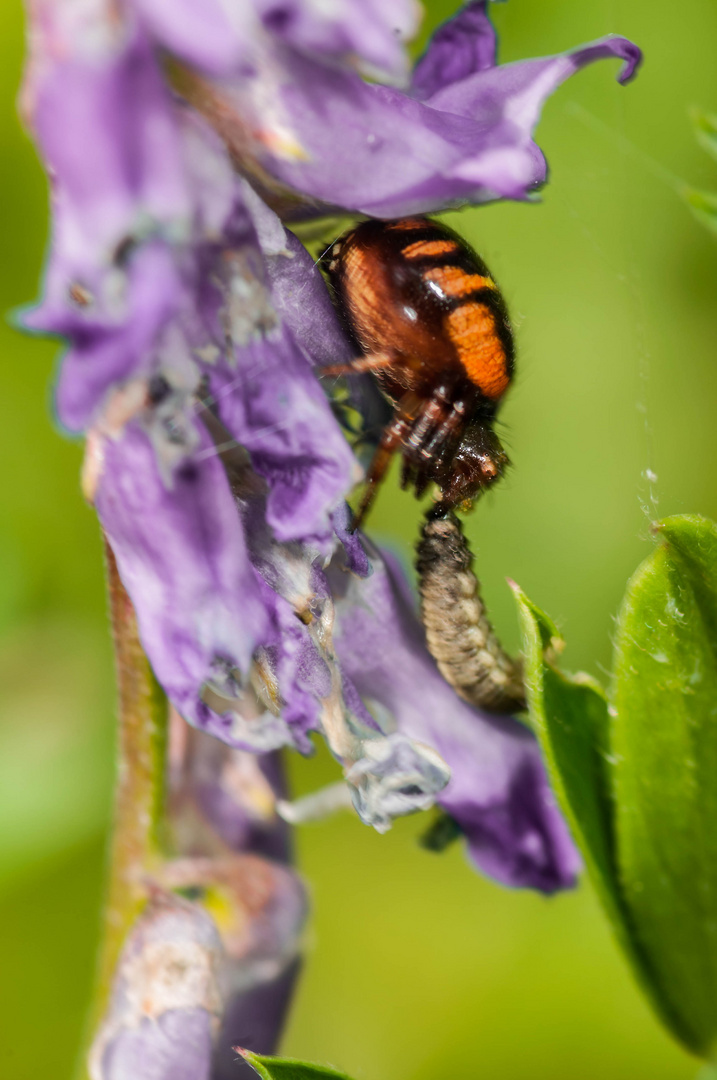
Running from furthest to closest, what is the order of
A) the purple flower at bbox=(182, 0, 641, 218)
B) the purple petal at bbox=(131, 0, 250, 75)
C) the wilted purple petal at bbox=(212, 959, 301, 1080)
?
1. the wilted purple petal at bbox=(212, 959, 301, 1080)
2. the purple flower at bbox=(182, 0, 641, 218)
3. the purple petal at bbox=(131, 0, 250, 75)

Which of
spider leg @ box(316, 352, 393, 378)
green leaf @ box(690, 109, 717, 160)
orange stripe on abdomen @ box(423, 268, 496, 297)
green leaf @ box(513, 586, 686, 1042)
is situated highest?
green leaf @ box(690, 109, 717, 160)

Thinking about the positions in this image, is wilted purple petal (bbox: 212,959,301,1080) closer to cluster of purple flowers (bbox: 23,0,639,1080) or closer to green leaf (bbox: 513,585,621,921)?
cluster of purple flowers (bbox: 23,0,639,1080)

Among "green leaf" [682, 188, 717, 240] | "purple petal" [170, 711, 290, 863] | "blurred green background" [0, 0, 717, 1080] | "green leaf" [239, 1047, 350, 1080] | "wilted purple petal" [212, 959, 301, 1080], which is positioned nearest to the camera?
"green leaf" [239, 1047, 350, 1080]

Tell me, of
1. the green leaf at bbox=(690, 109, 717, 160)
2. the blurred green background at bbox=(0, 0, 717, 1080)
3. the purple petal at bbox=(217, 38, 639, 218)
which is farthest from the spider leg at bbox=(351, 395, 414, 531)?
the blurred green background at bbox=(0, 0, 717, 1080)

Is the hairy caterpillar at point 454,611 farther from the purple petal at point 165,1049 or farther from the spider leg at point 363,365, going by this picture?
the purple petal at point 165,1049

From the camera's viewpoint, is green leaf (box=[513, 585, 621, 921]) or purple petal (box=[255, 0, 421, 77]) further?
green leaf (box=[513, 585, 621, 921])

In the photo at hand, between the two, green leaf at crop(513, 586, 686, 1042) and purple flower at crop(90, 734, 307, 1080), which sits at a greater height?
green leaf at crop(513, 586, 686, 1042)

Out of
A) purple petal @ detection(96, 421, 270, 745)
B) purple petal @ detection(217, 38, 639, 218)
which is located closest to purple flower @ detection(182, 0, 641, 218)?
purple petal @ detection(217, 38, 639, 218)

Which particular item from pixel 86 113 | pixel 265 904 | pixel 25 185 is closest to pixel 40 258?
pixel 25 185
